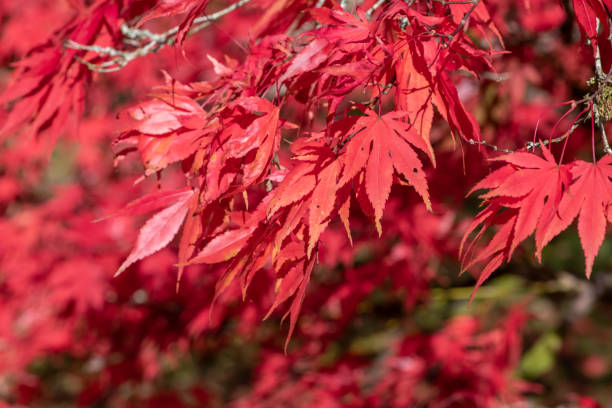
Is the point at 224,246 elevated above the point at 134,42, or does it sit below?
below

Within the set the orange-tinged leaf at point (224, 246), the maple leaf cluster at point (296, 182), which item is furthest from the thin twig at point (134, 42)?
the orange-tinged leaf at point (224, 246)

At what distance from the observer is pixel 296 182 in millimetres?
710

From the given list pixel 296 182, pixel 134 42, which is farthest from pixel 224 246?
pixel 134 42

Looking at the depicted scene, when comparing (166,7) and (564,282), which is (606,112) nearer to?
(166,7)

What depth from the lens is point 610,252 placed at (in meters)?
4.43

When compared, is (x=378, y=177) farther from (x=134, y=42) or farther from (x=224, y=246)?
(x=134, y=42)

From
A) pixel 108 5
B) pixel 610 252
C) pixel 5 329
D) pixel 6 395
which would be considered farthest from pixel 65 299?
pixel 610 252

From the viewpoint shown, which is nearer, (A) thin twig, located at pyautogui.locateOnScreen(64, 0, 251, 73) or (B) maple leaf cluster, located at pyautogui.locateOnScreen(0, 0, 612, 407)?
(B) maple leaf cluster, located at pyautogui.locateOnScreen(0, 0, 612, 407)

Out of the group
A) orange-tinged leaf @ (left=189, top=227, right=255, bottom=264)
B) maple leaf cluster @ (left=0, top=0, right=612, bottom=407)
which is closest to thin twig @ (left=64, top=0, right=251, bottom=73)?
maple leaf cluster @ (left=0, top=0, right=612, bottom=407)

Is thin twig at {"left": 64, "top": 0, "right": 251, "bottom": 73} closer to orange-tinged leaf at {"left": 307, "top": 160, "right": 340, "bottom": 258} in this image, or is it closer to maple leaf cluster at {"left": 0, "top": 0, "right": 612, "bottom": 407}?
maple leaf cluster at {"left": 0, "top": 0, "right": 612, "bottom": 407}

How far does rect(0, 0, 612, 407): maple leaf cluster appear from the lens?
73 cm

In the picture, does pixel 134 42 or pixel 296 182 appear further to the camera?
pixel 134 42

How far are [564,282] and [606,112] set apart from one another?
5.21 feet

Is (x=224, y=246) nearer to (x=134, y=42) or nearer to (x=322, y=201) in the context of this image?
(x=322, y=201)
